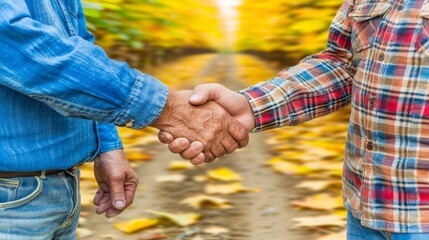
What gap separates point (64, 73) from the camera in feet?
5.51

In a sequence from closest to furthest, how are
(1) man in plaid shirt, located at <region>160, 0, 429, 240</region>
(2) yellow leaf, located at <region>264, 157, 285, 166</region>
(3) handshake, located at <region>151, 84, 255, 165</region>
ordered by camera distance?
1. (1) man in plaid shirt, located at <region>160, 0, 429, 240</region>
2. (3) handshake, located at <region>151, 84, 255, 165</region>
3. (2) yellow leaf, located at <region>264, 157, 285, 166</region>

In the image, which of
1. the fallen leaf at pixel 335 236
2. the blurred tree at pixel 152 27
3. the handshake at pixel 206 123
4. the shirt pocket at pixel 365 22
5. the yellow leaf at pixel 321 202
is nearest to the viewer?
the shirt pocket at pixel 365 22

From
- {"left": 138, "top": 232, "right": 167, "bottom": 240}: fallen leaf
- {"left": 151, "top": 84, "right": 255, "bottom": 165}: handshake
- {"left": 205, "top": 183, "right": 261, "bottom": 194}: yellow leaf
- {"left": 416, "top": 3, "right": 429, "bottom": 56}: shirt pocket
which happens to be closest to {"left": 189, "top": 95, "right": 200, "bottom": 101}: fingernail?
{"left": 151, "top": 84, "right": 255, "bottom": 165}: handshake

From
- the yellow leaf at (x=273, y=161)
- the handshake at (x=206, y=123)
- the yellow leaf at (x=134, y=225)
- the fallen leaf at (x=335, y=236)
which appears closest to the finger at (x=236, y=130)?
the handshake at (x=206, y=123)

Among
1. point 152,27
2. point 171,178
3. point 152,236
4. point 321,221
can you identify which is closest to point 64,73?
point 152,236

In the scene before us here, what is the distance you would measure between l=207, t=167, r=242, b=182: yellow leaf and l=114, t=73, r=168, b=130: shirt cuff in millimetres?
2341

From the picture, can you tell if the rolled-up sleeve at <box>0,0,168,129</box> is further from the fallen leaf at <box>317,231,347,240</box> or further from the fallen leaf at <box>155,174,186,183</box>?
the fallen leaf at <box>155,174,186,183</box>

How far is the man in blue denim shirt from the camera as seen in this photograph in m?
1.65

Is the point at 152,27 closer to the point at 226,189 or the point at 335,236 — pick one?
the point at 226,189

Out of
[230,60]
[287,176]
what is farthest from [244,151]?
[230,60]

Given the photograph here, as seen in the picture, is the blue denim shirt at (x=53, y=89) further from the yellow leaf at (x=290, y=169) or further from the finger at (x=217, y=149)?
the yellow leaf at (x=290, y=169)

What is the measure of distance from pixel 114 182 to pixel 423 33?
1.07 metres

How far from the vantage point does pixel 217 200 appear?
3803 mm

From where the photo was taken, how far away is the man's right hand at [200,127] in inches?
81.4
